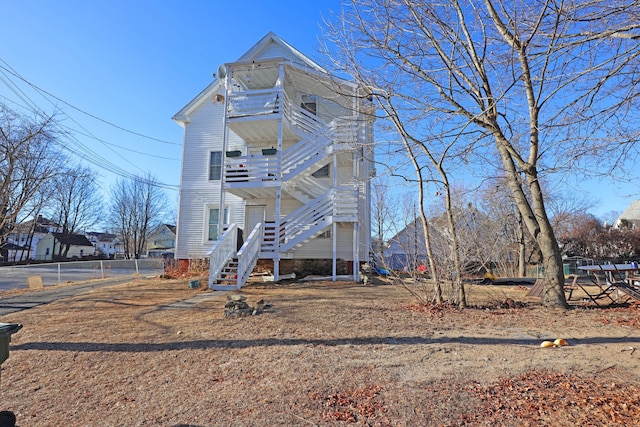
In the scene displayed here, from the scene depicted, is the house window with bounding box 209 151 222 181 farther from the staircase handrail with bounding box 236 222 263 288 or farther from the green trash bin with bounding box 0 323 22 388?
the green trash bin with bounding box 0 323 22 388

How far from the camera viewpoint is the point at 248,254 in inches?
490

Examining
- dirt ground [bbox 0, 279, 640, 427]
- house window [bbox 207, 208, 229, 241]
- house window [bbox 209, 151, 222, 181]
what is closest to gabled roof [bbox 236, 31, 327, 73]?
house window [bbox 209, 151, 222, 181]

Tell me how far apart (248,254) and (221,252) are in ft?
3.00

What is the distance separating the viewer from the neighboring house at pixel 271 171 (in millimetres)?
13484

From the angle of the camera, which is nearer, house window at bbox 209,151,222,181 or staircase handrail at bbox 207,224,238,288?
staircase handrail at bbox 207,224,238,288

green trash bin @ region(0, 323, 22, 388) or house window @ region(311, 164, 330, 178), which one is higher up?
house window @ region(311, 164, 330, 178)

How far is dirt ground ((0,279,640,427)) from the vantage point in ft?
10.3

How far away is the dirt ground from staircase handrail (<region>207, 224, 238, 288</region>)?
4.12 m

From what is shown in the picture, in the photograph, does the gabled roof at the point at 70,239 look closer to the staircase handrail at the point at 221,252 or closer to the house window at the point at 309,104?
the house window at the point at 309,104

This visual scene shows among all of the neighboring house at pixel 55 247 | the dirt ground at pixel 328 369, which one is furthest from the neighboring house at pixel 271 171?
the neighboring house at pixel 55 247

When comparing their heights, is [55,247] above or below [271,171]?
below

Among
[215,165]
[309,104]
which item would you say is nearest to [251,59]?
[309,104]

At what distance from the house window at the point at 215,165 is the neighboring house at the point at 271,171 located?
0.05 meters

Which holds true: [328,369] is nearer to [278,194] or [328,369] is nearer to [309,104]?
[278,194]
